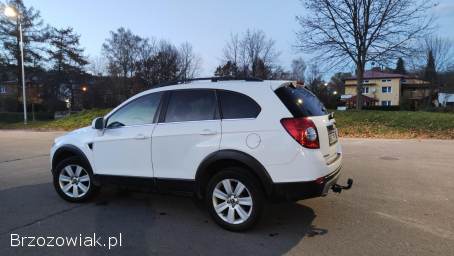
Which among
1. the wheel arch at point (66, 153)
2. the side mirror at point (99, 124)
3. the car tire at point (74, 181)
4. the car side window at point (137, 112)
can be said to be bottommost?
the car tire at point (74, 181)

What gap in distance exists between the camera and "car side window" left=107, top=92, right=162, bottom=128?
18.0 feet

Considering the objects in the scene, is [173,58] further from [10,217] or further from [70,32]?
[10,217]

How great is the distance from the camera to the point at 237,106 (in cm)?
484

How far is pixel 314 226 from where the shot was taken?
4.95m

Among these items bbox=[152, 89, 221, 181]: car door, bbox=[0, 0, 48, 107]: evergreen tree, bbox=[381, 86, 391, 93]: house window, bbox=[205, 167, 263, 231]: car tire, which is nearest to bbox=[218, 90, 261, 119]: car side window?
bbox=[152, 89, 221, 181]: car door

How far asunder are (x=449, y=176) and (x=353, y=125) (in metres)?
11.6

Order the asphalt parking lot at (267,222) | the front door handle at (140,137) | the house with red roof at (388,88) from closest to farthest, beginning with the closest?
the asphalt parking lot at (267,222)
the front door handle at (140,137)
the house with red roof at (388,88)

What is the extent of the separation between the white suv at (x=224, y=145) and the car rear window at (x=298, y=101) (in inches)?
0.6

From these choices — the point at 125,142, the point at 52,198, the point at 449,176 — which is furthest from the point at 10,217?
the point at 449,176

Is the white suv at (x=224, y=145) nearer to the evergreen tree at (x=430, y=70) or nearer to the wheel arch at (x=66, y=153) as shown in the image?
the wheel arch at (x=66, y=153)

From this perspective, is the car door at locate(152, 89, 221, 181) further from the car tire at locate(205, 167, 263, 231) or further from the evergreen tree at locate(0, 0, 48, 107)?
the evergreen tree at locate(0, 0, 48, 107)

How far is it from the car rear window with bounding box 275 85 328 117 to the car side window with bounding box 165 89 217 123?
2.91 feet

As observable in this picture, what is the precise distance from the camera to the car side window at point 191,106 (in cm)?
502

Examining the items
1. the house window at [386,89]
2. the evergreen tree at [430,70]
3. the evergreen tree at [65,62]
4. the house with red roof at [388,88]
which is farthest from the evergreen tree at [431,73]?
the evergreen tree at [65,62]
